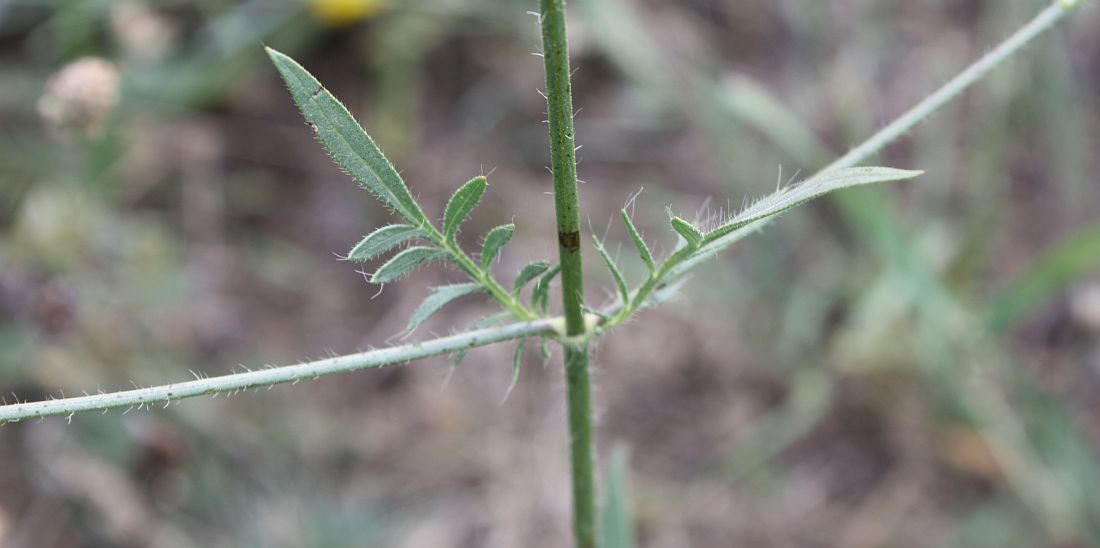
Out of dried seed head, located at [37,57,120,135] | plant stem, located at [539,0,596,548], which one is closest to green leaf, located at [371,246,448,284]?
plant stem, located at [539,0,596,548]

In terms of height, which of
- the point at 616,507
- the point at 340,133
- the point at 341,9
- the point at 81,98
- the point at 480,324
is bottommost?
the point at 616,507

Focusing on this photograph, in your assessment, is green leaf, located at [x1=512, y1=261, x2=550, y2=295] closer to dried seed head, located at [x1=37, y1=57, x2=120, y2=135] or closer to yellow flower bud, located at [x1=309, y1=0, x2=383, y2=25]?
dried seed head, located at [x1=37, y1=57, x2=120, y2=135]

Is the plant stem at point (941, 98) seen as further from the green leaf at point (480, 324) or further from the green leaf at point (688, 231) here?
the green leaf at point (480, 324)

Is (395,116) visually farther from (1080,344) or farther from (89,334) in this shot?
(1080,344)

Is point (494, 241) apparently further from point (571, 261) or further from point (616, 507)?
point (616, 507)

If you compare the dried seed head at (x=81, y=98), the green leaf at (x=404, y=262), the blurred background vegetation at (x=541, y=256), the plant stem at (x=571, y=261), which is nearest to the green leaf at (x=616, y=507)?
the plant stem at (x=571, y=261)

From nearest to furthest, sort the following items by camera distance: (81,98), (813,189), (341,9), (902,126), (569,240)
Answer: (813,189) < (569,240) < (902,126) < (81,98) < (341,9)

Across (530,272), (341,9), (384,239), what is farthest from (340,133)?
(341,9)

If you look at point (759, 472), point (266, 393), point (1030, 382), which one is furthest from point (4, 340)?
point (1030, 382)

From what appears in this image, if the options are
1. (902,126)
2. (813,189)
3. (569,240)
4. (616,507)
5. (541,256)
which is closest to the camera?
(813,189)
